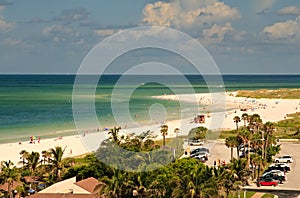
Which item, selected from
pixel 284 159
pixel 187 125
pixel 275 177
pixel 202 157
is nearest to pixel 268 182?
pixel 275 177

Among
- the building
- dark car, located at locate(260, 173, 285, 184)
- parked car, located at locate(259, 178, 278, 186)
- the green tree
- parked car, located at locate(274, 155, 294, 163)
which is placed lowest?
parked car, located at locate(259, 178, 278, 186)

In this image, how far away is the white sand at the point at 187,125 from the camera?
78250mm

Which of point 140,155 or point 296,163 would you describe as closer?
point 140,155

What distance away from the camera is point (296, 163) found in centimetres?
6781

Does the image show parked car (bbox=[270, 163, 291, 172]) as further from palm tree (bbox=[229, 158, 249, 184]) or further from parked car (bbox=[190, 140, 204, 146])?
palm tree (bbox=[229, 158, 249, 184])

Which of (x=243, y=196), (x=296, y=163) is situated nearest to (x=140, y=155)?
(x=243, y=196)

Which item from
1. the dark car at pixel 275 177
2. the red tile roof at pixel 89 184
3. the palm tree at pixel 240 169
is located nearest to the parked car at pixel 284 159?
the dark car at pixel 275 177

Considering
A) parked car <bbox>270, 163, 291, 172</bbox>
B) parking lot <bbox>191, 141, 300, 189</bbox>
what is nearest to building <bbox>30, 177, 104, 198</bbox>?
parking lot <bbox>191, 141, 300, 189</bbox>

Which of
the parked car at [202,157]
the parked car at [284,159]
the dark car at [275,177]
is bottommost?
the dark car at [275,177]

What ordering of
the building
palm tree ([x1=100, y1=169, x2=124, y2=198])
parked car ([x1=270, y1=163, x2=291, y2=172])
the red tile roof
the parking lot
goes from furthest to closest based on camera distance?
parked car ([x1=270, y1=163, x2=291, y2=172]) < the parking lot < the red tile roof < the building < palm tree ([x1=100, y1=169, x2=124, y2=198])

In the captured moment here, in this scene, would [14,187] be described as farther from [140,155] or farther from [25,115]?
[25,115]

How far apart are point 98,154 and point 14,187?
27.9 feet

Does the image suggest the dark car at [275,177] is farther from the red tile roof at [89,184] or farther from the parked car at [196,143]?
the parked car at [196,143]

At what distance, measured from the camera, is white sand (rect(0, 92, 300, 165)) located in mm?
78250
